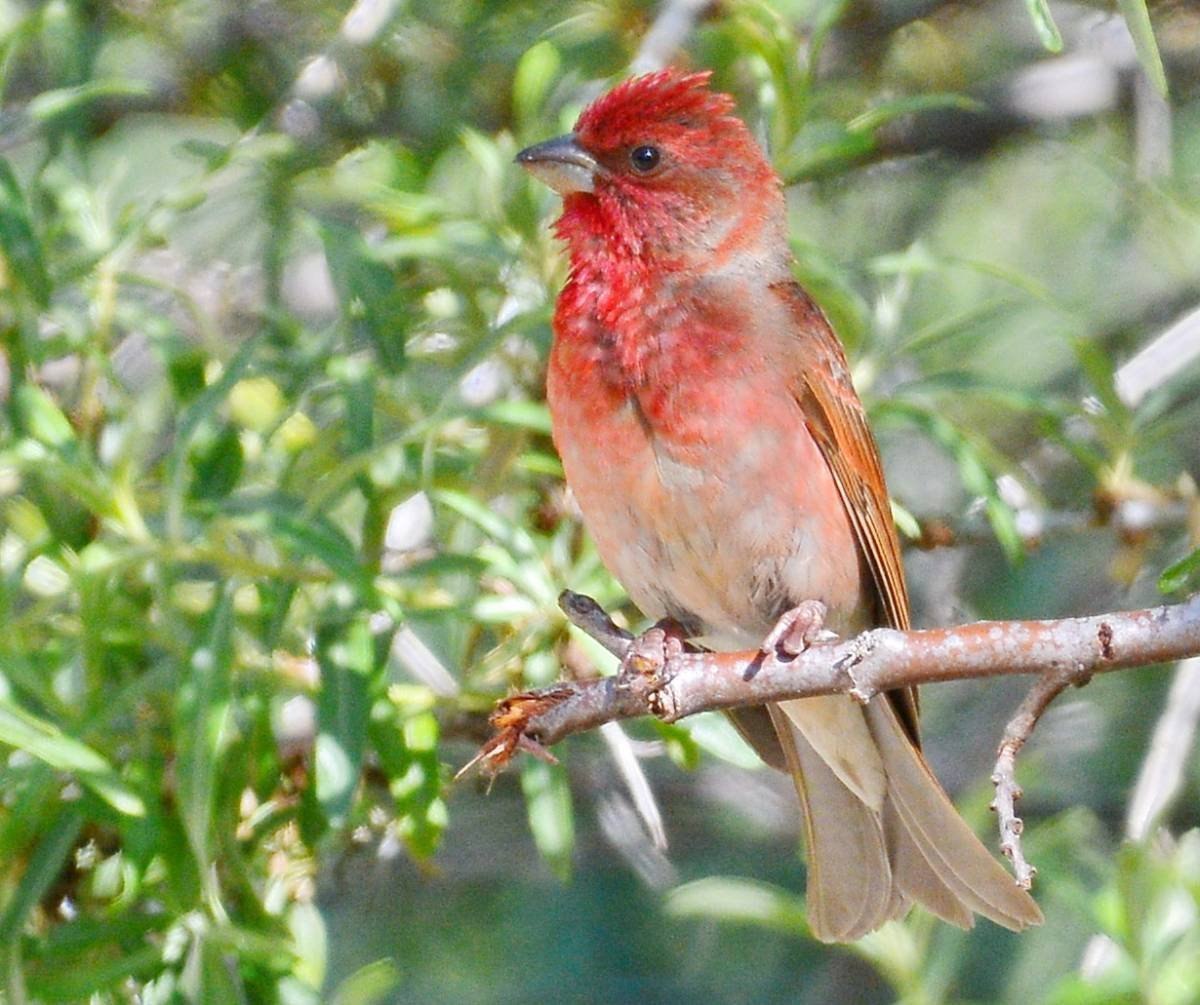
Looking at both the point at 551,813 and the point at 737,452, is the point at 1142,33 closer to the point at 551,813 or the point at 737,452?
the point at 737,452

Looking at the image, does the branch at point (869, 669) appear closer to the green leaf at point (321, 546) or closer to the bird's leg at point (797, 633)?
the bird's leg at point (797, 633)

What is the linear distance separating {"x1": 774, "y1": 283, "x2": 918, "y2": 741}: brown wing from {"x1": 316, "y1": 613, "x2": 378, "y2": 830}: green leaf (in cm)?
106

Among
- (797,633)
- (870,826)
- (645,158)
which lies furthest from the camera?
(645,158)

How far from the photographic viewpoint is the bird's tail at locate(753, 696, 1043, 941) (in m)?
4.23

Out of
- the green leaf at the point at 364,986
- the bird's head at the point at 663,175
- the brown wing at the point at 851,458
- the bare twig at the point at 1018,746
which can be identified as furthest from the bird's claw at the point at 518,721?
the bird's head at the point at 663,175

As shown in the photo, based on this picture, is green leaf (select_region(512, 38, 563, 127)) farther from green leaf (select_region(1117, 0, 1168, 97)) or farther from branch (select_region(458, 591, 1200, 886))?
green leaf (select_region(1117, 0, 1168, 97))

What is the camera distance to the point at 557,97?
223 inches

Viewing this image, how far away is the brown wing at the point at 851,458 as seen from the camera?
446 cm

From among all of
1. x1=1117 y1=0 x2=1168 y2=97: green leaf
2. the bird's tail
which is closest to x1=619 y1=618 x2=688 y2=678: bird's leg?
the bird's tail

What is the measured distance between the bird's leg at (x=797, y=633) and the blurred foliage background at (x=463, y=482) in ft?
2.46

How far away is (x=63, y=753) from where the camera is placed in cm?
378

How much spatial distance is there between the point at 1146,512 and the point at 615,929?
2021 millimetres

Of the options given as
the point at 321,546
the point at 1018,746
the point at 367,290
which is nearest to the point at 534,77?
the point at 367,290

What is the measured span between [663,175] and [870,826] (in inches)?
60.6
